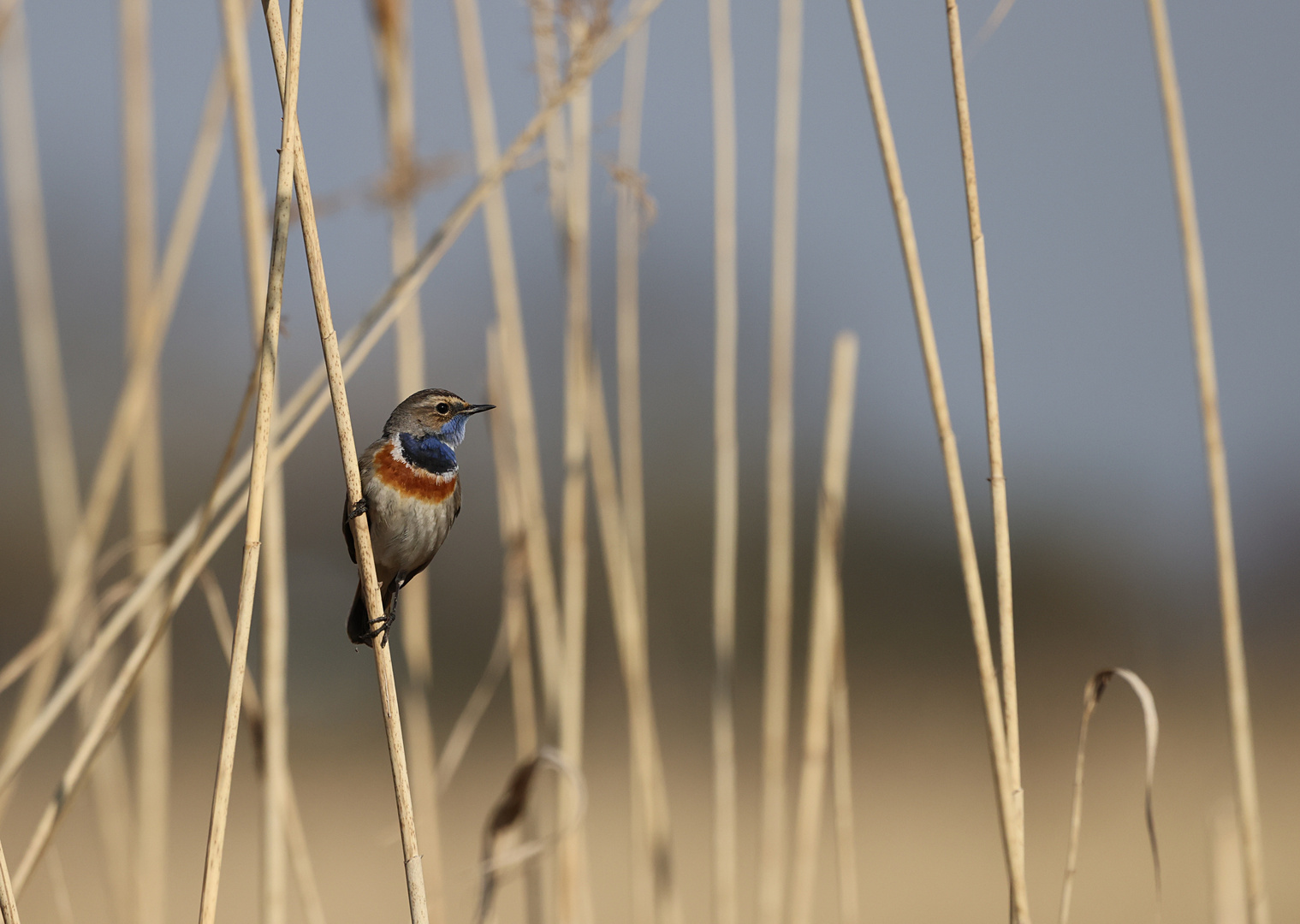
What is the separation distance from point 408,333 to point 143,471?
2.15ft

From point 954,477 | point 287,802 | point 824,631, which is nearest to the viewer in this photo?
point 954,477

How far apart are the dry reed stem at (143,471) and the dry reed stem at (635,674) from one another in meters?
0.93

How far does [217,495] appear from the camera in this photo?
1548 millimetres

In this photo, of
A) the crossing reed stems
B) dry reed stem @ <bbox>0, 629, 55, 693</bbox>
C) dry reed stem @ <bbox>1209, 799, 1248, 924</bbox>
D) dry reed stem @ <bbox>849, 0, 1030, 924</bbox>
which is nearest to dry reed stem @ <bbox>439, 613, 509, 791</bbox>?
the crossing reed stems

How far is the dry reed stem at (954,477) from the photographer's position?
1351 millimetres

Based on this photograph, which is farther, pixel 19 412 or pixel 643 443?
pixel 643 443

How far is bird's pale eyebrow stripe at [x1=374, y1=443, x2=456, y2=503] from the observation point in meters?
1.65

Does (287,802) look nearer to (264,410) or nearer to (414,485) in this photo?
(414,485)

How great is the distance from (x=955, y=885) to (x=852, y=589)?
142 inches

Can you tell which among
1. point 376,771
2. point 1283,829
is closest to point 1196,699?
point 1283,829

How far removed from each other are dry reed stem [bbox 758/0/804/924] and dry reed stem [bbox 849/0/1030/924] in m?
1.14

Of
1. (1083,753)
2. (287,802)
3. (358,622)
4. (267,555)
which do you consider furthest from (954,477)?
(287,802)

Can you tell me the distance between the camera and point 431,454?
1.67m

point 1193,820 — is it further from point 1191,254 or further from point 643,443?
point 1191,254
